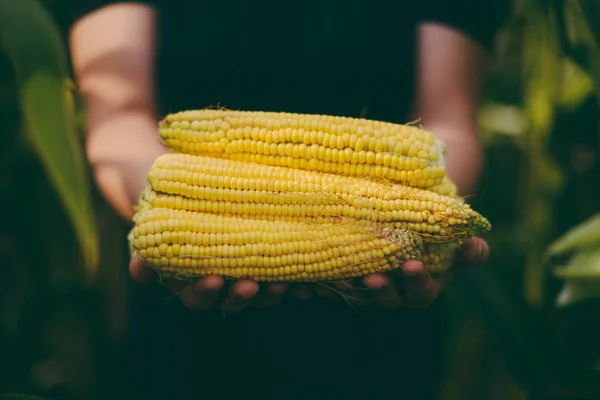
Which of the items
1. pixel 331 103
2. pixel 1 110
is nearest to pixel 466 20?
pixel 331 103

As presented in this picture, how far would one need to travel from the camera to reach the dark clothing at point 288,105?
39.3 inches

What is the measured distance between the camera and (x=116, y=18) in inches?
41.5

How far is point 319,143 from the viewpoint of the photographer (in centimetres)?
82

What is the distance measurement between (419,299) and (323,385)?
11.3 inches

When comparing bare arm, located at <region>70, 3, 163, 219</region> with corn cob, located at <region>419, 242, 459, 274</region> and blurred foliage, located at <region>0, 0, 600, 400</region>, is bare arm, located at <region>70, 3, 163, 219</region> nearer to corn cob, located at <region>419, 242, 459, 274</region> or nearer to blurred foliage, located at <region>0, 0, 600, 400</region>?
blurred foliage, located at <region>0, 0, 600, 400</region>

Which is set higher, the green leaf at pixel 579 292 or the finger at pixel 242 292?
the finger at pixel 242 292

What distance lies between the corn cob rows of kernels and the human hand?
0.09 ft

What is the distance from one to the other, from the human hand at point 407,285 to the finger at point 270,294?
0.23ft

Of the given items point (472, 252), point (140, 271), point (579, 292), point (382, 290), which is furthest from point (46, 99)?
point (579, 292)

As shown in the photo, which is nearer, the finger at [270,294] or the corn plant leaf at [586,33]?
the finger at [270,294]

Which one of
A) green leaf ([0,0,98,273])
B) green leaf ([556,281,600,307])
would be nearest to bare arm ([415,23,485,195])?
green leaf ([556,281,600,307])

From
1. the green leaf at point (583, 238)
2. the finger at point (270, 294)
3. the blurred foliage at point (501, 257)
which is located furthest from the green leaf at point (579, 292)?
the finger at point (270, 294)

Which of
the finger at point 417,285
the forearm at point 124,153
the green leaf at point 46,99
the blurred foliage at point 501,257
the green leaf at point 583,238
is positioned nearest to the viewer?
the green leaf at point 46,99

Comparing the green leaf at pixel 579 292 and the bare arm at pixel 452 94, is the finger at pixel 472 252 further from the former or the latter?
the green leaf at pixel 579 292
